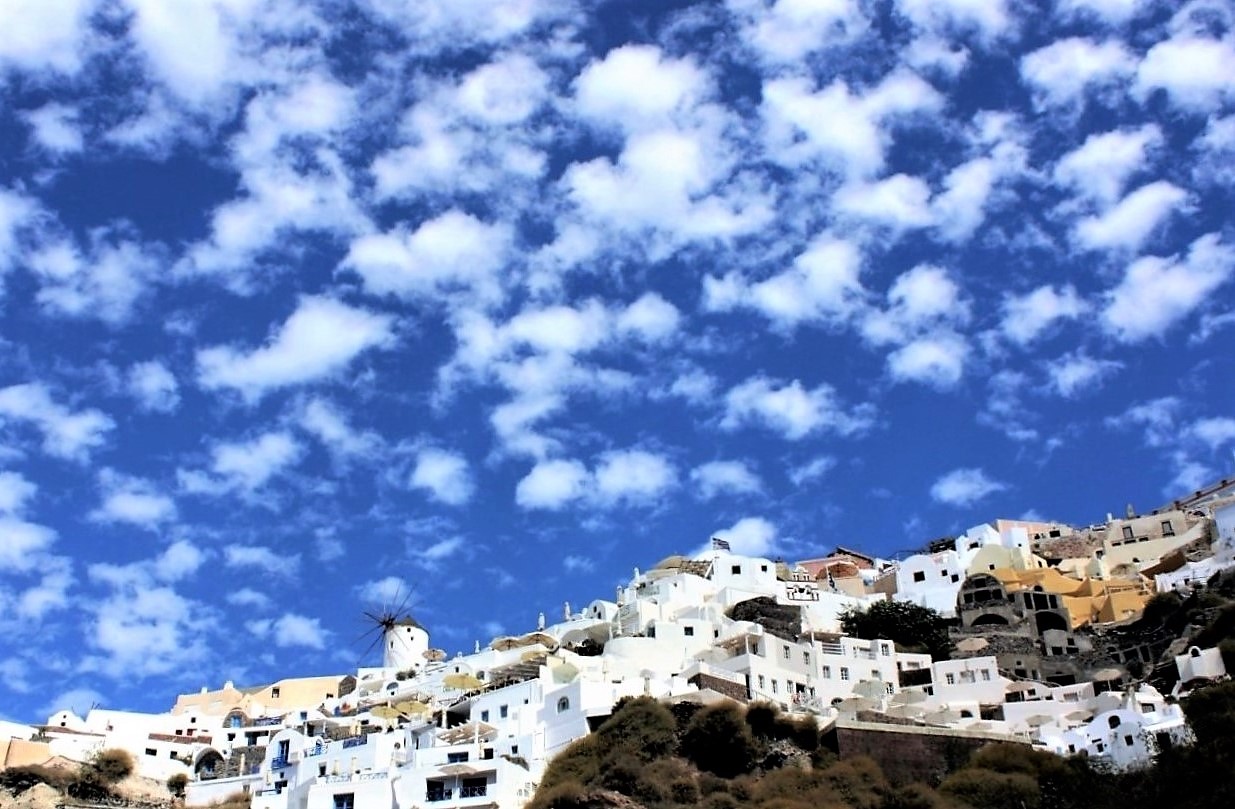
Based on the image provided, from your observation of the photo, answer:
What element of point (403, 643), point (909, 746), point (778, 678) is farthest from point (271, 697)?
point (909, 746)

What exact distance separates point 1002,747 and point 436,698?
1071 inches

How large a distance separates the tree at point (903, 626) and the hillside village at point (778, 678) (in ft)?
Answer: 0.49

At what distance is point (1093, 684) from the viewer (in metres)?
59.3

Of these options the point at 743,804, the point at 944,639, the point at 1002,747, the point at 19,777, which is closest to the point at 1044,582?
the point at 944,639

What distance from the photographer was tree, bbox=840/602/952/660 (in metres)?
68.3

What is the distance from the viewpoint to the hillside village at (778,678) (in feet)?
179

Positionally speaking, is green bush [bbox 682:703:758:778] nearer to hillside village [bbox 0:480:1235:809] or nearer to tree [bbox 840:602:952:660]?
hillside village [bbox 0:480:1235:809]

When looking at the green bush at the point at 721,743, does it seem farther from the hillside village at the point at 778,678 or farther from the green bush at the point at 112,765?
the green bush at the point at 112,765

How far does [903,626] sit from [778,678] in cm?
1060

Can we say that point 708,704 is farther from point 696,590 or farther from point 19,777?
point 19,777

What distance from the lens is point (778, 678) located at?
201 feet

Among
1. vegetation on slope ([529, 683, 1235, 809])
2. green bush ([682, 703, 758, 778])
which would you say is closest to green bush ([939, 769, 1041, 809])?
vegetation on slope ([529, 683, 1235, 809])

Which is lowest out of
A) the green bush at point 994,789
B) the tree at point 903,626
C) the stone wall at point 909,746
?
the green bush at point 994,789

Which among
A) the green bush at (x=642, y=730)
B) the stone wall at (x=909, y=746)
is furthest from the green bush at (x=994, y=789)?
the green bush at (x=642, y=730)
